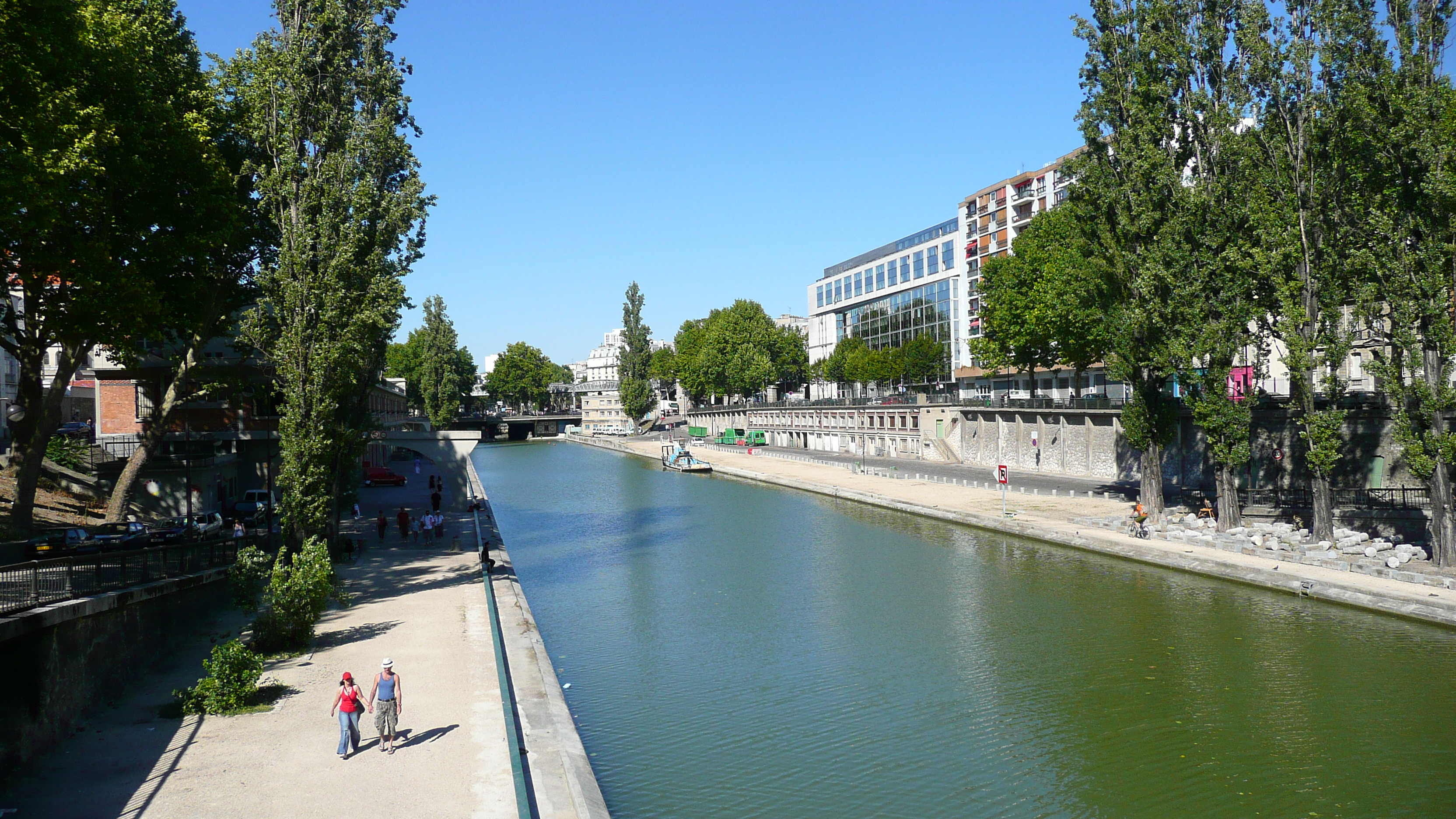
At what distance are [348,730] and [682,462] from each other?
70.2m

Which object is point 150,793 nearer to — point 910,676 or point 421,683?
point 421,683

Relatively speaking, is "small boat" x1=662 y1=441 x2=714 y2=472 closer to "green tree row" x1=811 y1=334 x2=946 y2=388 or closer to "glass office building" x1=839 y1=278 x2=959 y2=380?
"green tree row" x1=811 y1=334 x2=946 y2=388

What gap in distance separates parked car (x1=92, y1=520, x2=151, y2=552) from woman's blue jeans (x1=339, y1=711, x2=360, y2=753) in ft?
53.8

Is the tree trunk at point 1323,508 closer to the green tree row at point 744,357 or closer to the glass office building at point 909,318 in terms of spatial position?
the glass office building at point 909,318

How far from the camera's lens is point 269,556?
21.1 meters

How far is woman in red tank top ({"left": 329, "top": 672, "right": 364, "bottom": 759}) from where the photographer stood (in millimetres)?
12930

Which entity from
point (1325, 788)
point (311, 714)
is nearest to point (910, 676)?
point (1325, 788)

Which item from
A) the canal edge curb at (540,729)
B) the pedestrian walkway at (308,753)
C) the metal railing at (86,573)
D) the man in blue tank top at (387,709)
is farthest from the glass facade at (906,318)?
the man in blue tank top at (387,709)

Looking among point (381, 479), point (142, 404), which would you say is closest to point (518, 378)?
point (381, 479)

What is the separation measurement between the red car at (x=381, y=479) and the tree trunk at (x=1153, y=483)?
4465 centimetres

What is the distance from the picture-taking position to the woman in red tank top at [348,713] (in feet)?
42.4

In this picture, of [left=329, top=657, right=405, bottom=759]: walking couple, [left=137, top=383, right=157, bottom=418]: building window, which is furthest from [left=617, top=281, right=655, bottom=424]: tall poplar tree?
[left=329, top=657, right=405, bottom=759]: walking couple

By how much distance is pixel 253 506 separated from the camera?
127ft

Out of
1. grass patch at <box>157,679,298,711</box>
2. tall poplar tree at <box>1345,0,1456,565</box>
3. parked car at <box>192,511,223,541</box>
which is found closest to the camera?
grass patch at <box>157,679,298,711</box>
